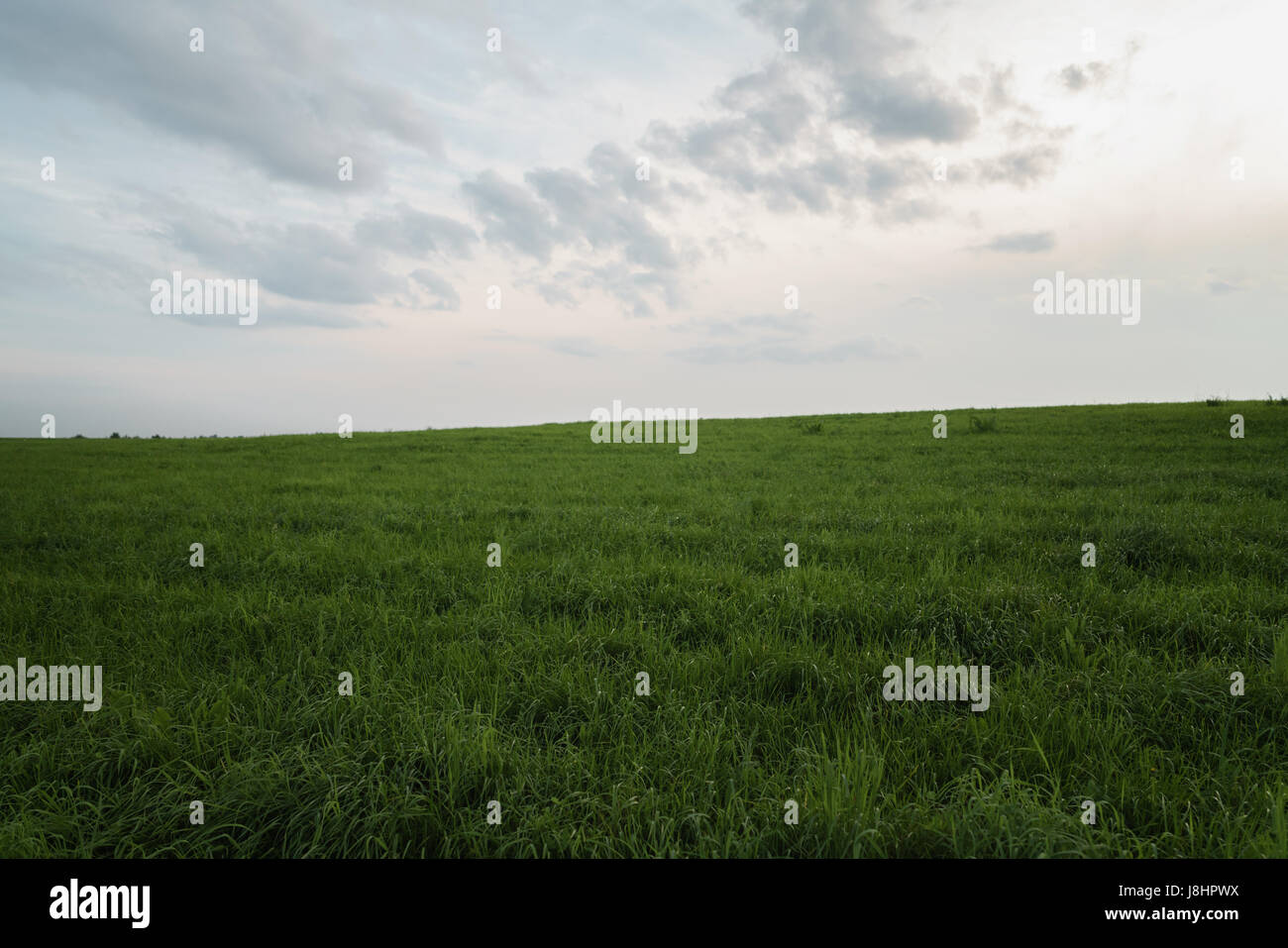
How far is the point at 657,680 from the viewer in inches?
173

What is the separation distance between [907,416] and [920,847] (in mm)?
30268

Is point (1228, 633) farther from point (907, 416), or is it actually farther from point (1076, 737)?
point (907, 416)

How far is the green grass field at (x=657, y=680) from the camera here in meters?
2.96

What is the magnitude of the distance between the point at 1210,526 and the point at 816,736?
787 cm

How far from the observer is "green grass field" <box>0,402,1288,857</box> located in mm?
2955

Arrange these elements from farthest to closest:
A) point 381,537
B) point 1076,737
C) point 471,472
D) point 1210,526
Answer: point 471,472, point 381,537, point 1210,526, point 1076,737
